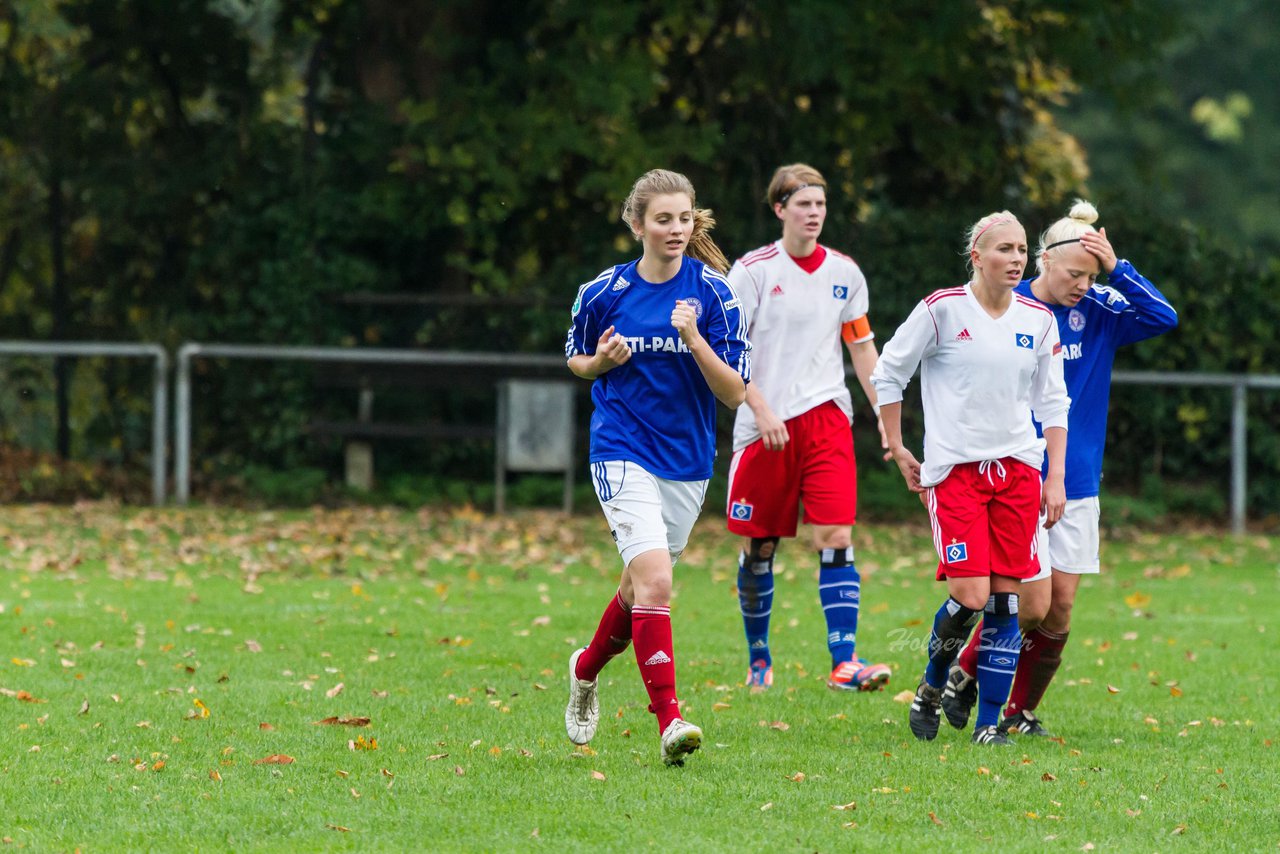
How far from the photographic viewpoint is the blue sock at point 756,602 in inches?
313

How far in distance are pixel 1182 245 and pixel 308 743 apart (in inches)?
464

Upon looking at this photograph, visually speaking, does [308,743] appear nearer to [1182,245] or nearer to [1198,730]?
[1198,730]

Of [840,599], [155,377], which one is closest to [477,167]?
[155,377]

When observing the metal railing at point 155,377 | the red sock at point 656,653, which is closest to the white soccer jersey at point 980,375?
the red sock at point 656,653

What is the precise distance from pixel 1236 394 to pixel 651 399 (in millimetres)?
10555

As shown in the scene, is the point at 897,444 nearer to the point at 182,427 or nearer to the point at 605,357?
the point at 605,357

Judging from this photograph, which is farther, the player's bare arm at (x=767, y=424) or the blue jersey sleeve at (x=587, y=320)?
the player's bare arm at (x=767, y=424)

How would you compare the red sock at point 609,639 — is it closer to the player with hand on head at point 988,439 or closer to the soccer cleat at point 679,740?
the soccer cleat at point 679,740

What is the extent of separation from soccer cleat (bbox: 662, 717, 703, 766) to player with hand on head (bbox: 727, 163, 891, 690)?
2101 mm

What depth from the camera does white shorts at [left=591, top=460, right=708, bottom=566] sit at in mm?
6062

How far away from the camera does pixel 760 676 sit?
7871 mm

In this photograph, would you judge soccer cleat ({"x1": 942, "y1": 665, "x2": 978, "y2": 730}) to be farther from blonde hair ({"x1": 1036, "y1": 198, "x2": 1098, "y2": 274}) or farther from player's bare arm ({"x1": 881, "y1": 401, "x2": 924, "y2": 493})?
blonde hair ({"x1": 1036, "y1": 198, "x2": 1098, "y2": 274})

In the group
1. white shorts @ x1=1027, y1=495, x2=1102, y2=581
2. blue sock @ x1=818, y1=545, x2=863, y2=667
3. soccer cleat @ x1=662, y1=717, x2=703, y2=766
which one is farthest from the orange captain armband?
soccer cleat @ x1=662, y1=717, x2=703, y2=766

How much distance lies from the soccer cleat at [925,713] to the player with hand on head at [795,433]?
127cm
